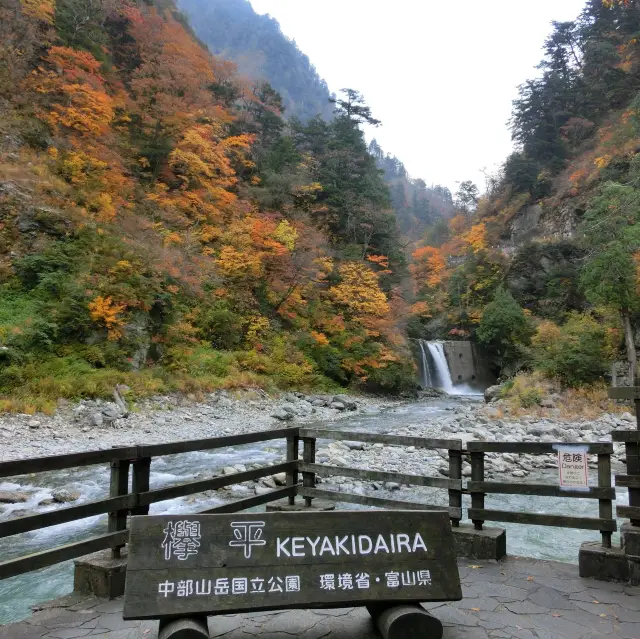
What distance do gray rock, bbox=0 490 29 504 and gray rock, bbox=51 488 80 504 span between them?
432 millimetres

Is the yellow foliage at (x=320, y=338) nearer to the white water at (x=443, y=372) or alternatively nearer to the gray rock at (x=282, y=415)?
the gray rock at (x=282, y=415)

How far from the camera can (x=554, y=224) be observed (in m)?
35.7

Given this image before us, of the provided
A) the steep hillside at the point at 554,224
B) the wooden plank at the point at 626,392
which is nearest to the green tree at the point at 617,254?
the steep hillside at the point at 554,224

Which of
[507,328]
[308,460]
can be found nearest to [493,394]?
[507,328]

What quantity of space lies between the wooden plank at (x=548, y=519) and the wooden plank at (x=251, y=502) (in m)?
1.88

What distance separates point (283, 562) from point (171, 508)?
5.87 metres

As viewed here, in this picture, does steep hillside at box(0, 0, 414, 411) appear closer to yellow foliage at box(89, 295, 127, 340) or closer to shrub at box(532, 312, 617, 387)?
yellow foliage at box(89, 295, 127, 340)

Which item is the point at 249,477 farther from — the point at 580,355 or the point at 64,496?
the point at 580,355

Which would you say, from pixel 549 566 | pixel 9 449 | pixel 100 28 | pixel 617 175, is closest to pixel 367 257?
pixel 617 175

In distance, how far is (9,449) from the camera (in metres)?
10.9

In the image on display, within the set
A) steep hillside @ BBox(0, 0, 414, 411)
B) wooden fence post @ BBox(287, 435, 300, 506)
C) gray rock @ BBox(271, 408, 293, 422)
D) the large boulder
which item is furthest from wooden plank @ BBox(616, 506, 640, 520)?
the large boulder

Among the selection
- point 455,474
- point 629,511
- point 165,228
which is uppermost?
point 165,228

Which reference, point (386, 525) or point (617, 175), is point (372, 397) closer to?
point (617, 175)

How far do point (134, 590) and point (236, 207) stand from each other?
26.8 meters
